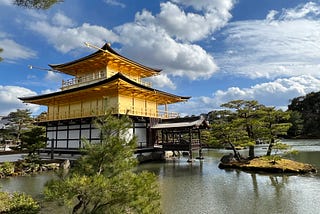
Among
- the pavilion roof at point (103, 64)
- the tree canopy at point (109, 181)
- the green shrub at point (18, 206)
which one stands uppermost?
the pavilion roof at point (103, 64)

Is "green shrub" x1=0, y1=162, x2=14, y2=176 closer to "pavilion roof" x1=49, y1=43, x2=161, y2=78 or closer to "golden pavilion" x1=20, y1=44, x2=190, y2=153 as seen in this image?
"golden pavilion" x1=20, y1=44, x2=190, y2=153

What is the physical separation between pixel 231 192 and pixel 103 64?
19349 millimetres

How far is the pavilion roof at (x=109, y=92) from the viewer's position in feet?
72.2

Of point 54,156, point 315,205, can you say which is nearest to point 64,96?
point 54,156

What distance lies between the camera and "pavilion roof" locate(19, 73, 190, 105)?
22000 mm

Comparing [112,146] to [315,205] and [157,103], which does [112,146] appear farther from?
[157,103]

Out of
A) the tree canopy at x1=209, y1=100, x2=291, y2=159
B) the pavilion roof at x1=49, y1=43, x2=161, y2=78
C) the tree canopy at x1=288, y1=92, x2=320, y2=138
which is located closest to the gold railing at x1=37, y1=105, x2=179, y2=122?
the pavilion roof at x1=49, y1=43, x2=161, y2=78

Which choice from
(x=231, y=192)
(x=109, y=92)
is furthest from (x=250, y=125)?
(x=109, y=92)

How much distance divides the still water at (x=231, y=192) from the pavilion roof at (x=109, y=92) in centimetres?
914

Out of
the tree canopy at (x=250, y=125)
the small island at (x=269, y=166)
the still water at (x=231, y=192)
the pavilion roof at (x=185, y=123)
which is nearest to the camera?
the still water at (x=231, y=192)

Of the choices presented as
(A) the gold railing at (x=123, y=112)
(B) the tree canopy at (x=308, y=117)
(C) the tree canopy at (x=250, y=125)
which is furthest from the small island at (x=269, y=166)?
(B) the tree canopy at (x=308, y=117)

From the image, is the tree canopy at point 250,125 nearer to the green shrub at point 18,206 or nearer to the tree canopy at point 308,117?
the green shrub at point 18,206

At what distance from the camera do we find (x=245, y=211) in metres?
8.62

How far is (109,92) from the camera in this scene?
2383 centimetres
